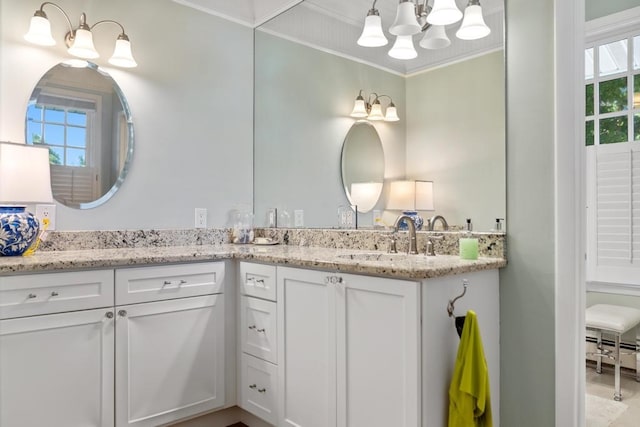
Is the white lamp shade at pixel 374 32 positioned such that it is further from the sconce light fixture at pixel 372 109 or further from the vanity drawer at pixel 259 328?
the vanity drawer at pixel 259 328

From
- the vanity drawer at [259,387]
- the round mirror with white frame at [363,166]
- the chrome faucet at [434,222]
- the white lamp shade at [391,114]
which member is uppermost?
the white lamp shade at [391,114]

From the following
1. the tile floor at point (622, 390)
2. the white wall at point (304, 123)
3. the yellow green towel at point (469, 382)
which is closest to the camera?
the yellow green towel at point (469, 382)

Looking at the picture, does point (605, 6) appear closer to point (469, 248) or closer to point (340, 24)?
point (340, 24)

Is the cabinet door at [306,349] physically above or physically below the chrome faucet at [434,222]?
below

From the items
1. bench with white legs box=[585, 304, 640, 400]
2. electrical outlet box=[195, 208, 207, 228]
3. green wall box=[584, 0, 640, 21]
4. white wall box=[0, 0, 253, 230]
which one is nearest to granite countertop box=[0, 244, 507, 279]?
white wall box=[0, 0, 253, 230]

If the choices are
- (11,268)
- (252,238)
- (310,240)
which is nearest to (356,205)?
(310,240)

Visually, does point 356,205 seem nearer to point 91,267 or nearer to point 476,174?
point 476,174

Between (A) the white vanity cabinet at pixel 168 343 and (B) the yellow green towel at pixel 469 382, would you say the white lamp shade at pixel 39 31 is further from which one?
(B) the yellow green towel at pixel 469 382

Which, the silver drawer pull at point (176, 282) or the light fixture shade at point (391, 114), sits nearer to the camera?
the silver drawer pull at point (176, 282)

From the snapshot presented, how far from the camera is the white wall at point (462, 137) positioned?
189 cm

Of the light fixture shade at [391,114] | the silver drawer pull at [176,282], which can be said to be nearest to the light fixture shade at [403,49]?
the light fixture shade at [391,114]

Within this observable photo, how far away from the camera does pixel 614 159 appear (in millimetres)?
3127

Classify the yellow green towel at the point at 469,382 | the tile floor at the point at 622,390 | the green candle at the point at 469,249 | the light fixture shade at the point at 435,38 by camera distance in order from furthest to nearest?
the tile floor at the point at 622,390
the light fixture shade at the point at 435,38
the green candle at the point at 469,249
the yellow green towel at the point at 469,382

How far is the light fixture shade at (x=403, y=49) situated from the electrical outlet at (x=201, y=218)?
4.81 feet
